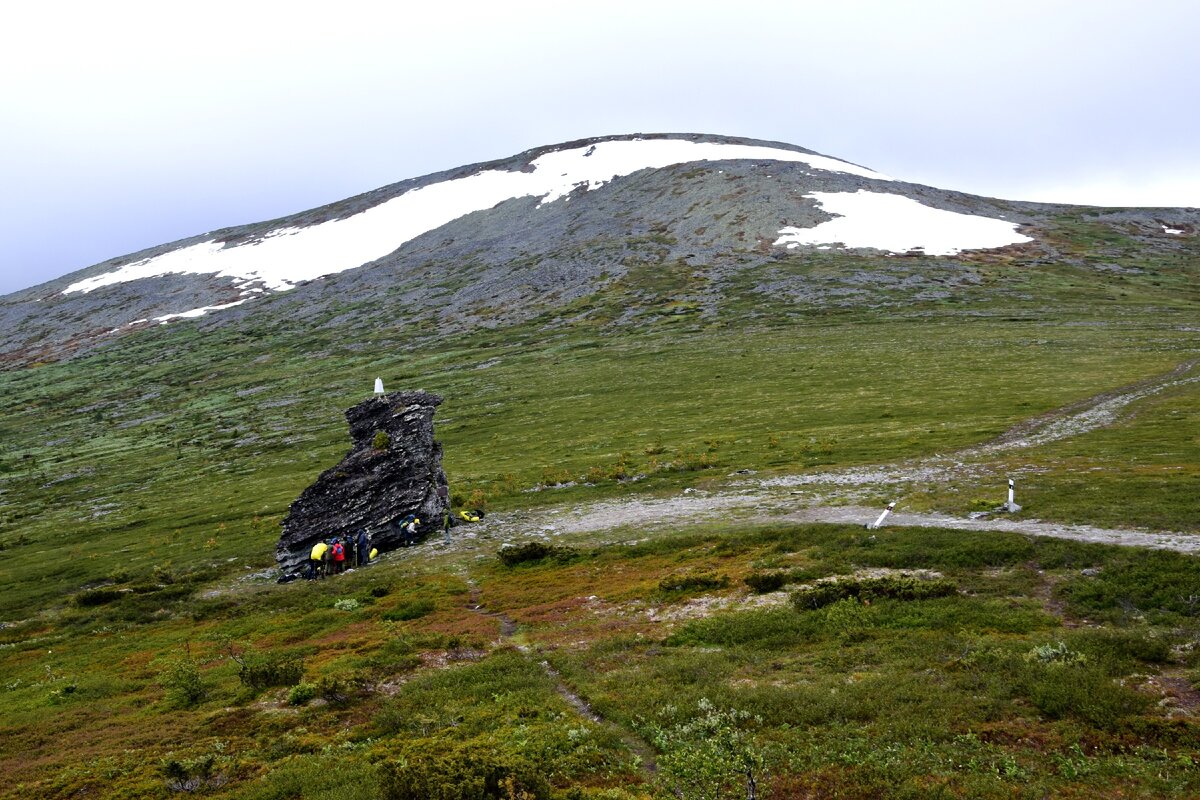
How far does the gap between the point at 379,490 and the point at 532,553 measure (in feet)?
45.8

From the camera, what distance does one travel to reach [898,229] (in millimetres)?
164625

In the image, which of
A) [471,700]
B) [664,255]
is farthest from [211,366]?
[471,700]

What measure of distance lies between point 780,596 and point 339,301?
174m

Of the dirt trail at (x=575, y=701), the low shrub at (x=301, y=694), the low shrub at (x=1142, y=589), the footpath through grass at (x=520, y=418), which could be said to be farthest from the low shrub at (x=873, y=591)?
the low shrub at (x=301, y=694)

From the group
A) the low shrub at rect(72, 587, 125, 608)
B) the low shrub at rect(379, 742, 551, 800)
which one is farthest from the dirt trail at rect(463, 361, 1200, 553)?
the low shrub at rect(379, 742, 551, 800)

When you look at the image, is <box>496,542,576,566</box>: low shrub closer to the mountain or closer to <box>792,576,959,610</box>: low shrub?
<box>792,576,959,610</box>: low shrub

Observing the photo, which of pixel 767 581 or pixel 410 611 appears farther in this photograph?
pixel 410 611

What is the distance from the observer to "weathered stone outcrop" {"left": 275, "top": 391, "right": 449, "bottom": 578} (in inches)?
1655

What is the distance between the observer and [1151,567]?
70.2ft

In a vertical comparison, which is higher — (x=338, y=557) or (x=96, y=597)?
(x=338, y=557)

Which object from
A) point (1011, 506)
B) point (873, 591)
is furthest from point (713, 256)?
point (873, 591)

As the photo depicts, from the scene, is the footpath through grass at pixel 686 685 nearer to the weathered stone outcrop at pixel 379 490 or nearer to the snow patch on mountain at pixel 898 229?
the weathered stone outcrop at pixel 379 490

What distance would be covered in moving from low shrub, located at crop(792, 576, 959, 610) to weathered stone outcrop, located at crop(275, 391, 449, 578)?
1085 inches

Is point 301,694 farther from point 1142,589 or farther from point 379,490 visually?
point 1142,589
